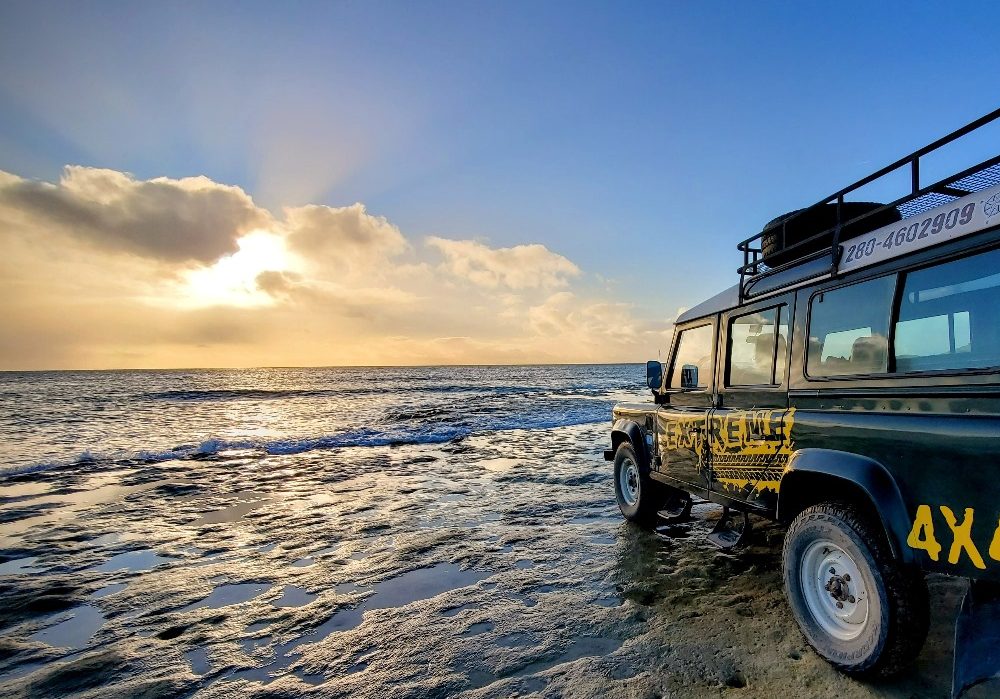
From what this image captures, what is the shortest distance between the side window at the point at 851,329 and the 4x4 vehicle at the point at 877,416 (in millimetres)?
11

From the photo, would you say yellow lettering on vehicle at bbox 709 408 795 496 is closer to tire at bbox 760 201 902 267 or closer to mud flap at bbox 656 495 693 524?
tire at bbox 760 201 902 267

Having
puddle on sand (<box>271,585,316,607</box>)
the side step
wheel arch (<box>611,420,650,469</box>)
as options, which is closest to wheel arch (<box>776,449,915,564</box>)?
the side step

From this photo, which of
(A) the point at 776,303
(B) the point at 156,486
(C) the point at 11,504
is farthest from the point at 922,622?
(C) the point at 11,504

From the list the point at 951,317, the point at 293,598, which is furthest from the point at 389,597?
the point at 951,317

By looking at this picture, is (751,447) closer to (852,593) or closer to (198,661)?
(852,593)

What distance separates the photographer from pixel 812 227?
4.19m

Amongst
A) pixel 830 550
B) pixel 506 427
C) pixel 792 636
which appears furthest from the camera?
pixel 506 427

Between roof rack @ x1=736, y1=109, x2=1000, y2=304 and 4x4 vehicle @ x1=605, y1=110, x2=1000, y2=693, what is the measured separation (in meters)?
0.01

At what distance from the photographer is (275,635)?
13.7ft

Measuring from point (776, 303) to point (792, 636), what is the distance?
2540 mm

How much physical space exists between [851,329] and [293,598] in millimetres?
5333

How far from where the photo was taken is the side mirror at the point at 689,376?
5352 millimetres

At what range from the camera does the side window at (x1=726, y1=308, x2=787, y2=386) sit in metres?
4.23

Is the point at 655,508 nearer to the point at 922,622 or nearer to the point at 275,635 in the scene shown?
the point at 922,622
